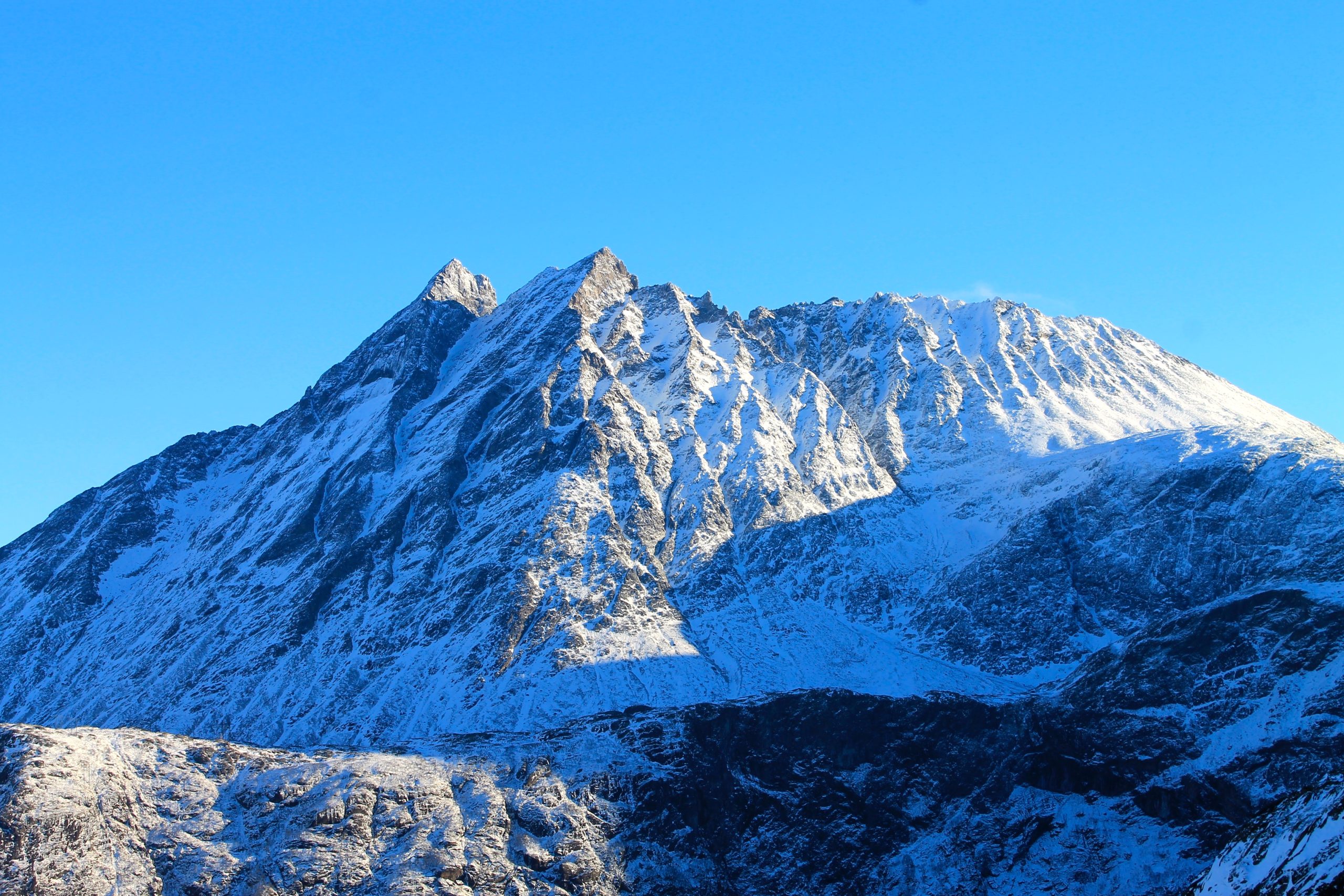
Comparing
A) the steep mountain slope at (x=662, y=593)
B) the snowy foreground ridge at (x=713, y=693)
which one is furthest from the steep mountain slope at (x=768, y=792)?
the steep mountain slope at (x=662, y=593)

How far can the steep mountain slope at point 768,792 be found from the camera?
11519 centimetres

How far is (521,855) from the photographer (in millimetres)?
119750

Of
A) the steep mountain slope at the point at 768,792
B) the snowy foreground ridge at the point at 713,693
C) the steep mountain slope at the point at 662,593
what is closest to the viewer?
the steep mountain slope at the point at 768,792

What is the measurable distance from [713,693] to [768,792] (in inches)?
816

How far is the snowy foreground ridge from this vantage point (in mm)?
119875

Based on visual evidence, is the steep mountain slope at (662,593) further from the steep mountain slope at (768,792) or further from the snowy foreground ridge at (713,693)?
the steep mountain slope at (768,792)

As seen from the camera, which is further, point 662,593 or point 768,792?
point 662,593

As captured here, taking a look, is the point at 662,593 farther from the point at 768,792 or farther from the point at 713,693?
the point at 768,792

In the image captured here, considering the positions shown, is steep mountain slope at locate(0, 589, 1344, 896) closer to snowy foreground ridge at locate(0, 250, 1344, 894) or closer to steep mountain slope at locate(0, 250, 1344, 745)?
snowy foreground ridge at locate(0, 250, 1344, 894)

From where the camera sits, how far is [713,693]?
15550cm

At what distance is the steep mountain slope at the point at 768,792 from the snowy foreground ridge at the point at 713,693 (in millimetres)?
343

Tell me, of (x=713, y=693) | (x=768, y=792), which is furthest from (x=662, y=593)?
(x=768, y=792)

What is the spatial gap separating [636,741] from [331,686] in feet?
155

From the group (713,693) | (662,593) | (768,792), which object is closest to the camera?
(768,792)
